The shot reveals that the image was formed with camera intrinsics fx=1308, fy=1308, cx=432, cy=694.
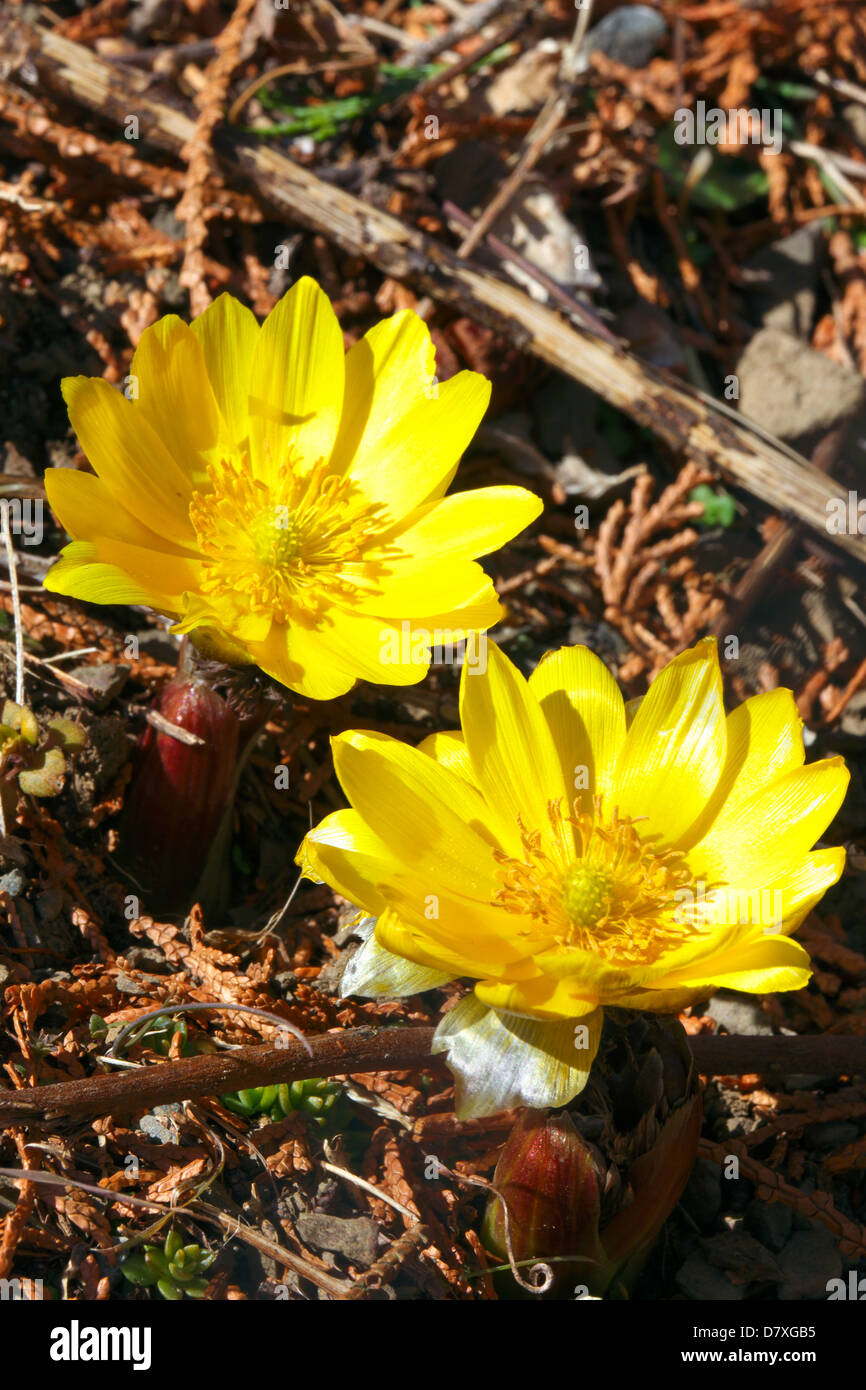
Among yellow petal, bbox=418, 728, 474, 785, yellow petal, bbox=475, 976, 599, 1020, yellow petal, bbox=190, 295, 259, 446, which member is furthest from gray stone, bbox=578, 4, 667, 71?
yellow petal, bbox=475, 976, 599, 1020

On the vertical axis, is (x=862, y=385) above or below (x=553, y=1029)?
above

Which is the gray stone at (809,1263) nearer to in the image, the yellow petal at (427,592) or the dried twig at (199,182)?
the yellow petal at (427,592)

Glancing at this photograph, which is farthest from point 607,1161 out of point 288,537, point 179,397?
point 179,397

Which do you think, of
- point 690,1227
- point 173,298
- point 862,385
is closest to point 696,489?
point 862,385

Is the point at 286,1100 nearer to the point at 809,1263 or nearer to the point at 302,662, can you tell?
the point at 302,662

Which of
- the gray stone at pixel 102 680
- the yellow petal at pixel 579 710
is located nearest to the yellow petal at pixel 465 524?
the yellow petal at pixel 579 710

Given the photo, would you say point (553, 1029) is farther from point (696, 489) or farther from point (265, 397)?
point (696, 489)
